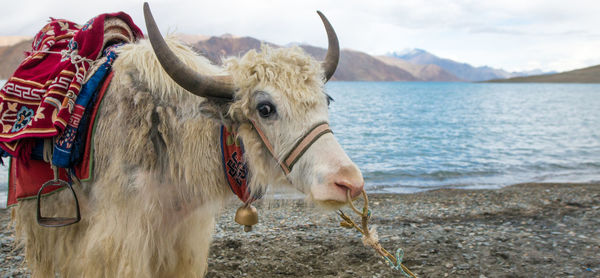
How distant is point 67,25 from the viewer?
266cm

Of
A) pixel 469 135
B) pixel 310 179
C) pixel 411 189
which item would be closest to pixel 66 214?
pixel 310 179

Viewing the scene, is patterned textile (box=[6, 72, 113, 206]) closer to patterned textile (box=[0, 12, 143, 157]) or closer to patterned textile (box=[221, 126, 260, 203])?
patterned textile (box=[0, 12, 143, 157])

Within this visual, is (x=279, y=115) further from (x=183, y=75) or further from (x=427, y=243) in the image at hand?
(x=427, y=243)

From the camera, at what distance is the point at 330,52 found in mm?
2367

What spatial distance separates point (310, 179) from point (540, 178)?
966cm

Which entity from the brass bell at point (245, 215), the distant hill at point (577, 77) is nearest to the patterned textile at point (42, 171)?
the brass bell at point (245, 215)

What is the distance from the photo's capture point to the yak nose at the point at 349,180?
5.42 ft

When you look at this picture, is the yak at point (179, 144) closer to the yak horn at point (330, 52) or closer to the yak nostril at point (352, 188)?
the yak nostril at point (352, 188)

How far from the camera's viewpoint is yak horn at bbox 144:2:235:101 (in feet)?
5.82

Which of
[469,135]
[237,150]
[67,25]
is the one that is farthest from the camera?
[469,135]

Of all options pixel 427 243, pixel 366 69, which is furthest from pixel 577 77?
pixel 427 243

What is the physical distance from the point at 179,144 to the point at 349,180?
34.8 inches

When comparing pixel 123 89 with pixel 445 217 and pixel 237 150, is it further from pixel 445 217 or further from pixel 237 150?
pixel 445 217

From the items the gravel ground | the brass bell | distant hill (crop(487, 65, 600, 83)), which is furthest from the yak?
distant hill (crop(487, 65, 600, 83))
